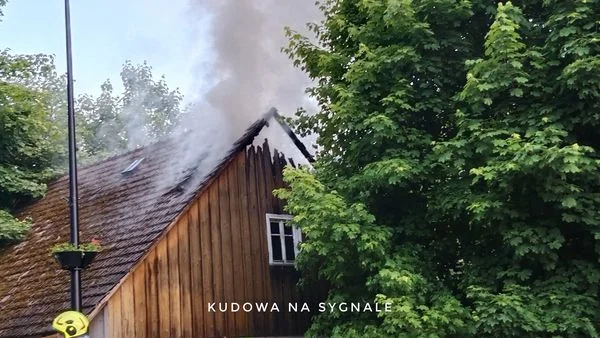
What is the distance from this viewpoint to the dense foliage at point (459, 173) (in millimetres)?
9094

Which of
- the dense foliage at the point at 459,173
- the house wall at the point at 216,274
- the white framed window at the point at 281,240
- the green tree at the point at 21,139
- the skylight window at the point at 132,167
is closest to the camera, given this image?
the dense foliage at the point at 459,173

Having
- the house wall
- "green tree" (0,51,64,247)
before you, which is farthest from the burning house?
"green tree" (0,51,64,247)

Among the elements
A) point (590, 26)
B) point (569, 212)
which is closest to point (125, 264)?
point (569, 212)

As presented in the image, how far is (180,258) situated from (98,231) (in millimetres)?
2212

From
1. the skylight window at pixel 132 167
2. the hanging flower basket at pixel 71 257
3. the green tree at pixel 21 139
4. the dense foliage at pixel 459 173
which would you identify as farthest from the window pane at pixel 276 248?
the green tree at pixel 21 139

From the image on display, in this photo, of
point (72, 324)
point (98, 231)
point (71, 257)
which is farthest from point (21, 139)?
point (72, 324)

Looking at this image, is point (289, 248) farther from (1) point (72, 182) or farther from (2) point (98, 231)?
(1) point (72, 182)

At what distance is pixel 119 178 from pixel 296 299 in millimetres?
5026

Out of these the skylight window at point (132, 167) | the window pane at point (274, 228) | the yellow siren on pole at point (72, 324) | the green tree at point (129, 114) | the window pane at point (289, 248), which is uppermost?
the green tree at point (129, 114)

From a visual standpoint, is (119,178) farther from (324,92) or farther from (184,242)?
(324,92)

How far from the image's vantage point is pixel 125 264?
10.7 m

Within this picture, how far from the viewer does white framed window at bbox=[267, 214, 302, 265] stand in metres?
12.9

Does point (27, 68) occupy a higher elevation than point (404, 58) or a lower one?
higher

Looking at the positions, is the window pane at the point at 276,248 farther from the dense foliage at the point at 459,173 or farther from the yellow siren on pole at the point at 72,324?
the yellow siren on pole at the point at 72,324
